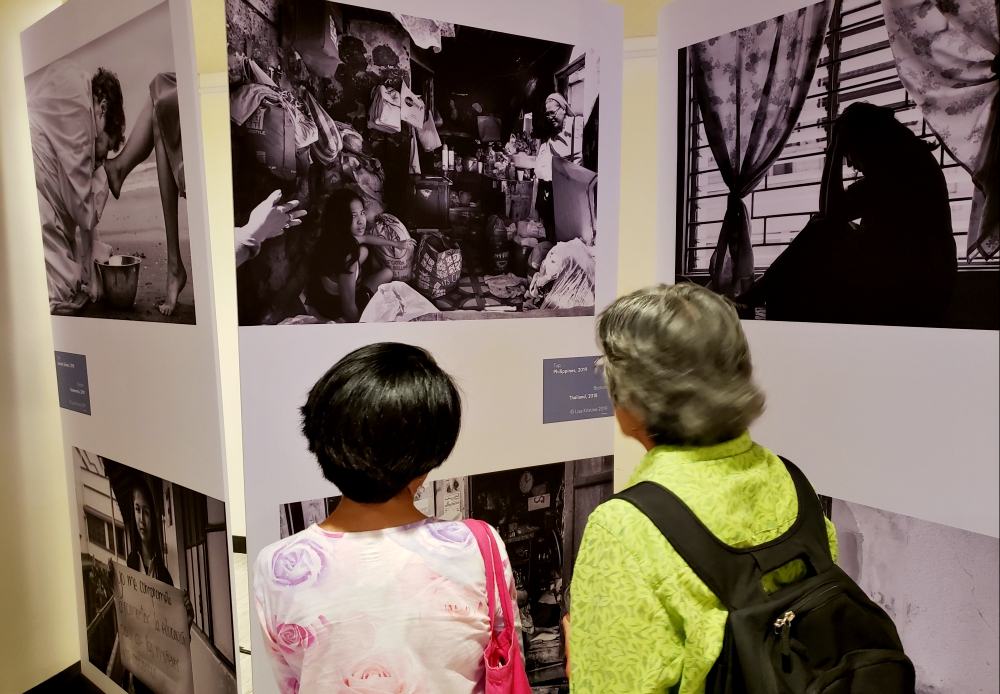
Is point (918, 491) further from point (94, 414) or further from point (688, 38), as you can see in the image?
point (94, 414)

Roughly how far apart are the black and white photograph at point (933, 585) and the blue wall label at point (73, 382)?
7.79 ft

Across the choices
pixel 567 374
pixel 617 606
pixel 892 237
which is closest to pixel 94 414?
pixel 567 374

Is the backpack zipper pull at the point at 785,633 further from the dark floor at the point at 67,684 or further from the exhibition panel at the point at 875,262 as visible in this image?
the dark floor at the point at 67,684

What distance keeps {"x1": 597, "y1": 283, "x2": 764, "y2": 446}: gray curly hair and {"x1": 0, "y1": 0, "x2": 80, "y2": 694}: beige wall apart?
236cm

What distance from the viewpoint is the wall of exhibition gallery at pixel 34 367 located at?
236 cm

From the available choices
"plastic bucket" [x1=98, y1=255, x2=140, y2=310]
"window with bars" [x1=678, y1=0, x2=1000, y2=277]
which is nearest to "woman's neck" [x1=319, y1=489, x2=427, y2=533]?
"plastic bucket" [x1=98, y1=255, x2=140, y2=310]

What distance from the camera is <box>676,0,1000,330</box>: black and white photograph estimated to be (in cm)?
149

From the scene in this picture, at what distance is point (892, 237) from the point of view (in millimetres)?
1636

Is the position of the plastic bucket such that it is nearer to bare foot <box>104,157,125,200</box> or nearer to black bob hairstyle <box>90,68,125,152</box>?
bare foot <box>104,157,125,200</box>

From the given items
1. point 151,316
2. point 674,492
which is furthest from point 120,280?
point 674,492

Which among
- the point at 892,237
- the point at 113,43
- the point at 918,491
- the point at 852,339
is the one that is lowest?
the point at 918,491

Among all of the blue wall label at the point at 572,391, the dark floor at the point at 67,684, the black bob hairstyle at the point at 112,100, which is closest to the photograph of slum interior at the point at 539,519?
the blue wall label at the point at 572,391

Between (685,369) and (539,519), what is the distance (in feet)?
4.01

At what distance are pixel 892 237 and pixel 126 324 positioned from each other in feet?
6.98
